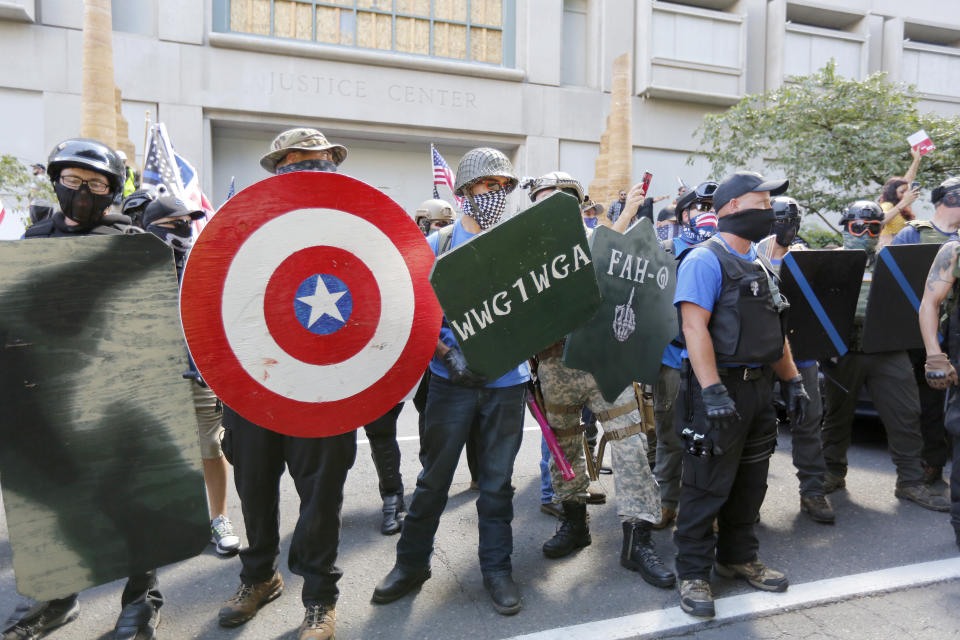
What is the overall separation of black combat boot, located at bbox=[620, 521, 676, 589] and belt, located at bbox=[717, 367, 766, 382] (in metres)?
0.84

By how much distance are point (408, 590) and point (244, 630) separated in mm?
703

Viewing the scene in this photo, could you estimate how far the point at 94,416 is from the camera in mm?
1938

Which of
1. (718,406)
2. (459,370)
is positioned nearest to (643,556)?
(718,406)

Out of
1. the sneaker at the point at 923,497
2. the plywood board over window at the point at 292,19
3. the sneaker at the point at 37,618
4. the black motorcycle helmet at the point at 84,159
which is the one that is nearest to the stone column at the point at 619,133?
the plywood board over window at the point at 292,19

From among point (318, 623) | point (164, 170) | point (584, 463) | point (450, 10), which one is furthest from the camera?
point (450, 10)

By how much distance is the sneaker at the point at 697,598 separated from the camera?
267 centimetres

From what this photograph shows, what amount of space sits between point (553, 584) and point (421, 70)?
13.3 meters

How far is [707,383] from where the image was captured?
8.95 feet

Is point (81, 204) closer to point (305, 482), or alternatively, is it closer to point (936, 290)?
point (305, 482)

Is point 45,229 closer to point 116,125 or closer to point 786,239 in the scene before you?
point 786,239

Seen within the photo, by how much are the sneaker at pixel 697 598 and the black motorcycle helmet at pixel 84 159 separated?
291 centimetres

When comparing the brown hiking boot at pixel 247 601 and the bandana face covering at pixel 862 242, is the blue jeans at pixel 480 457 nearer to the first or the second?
the brown hiking boot at pixel 247 601

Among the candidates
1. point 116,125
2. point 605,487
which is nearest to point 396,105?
point 116,125

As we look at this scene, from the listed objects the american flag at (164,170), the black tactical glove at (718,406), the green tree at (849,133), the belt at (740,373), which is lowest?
the black tactical glove at (718,406)
